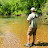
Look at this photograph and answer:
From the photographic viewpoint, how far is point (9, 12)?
5422cm

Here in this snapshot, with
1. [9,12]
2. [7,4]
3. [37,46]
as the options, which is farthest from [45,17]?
[7,4]

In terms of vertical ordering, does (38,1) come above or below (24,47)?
above

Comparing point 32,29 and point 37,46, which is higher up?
point 32,29

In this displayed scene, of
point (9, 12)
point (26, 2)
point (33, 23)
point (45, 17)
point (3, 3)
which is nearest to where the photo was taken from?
point (33, 23)

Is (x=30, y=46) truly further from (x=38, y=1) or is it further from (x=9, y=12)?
(x=9, y=12)

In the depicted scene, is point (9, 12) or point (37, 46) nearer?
point (37, 46)

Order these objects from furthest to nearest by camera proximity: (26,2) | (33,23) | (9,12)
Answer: (9,12), (26,2), (33,23)

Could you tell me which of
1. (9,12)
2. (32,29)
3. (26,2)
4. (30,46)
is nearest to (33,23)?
(32,29)

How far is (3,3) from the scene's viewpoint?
190ft

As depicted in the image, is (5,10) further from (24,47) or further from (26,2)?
(24,47)

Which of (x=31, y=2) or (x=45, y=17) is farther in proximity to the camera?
(x=31, y=2)

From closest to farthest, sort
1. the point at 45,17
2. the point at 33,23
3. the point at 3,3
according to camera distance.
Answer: the point at 33,23, the point at 45,17, the point at 3,3

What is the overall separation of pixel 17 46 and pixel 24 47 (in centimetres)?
43

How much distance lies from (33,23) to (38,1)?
29220mm
